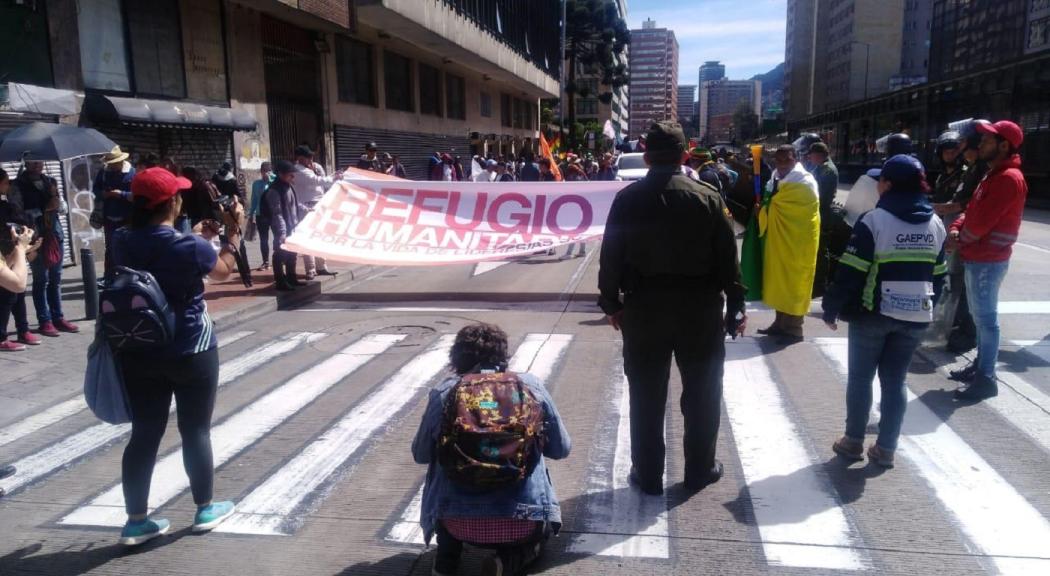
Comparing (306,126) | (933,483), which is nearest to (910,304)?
(933,483)

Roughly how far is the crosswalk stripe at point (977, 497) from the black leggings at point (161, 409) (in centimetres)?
375

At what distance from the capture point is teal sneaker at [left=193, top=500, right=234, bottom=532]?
3.94 metres

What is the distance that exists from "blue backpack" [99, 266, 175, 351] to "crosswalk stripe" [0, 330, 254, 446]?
2.80 m

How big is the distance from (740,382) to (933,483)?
211cm

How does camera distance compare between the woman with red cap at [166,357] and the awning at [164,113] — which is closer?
the woman with red cap at [166,357]

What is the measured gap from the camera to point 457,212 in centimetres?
1055

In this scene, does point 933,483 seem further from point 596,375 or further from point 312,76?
point 312,76

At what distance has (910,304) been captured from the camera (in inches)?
169

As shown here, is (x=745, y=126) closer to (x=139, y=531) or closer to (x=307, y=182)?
(x=307, y=182)

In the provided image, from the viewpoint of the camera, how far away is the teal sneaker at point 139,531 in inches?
149

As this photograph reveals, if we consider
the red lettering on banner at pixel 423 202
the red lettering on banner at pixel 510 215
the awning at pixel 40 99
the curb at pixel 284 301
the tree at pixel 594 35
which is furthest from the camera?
the tree at pixel 594 35

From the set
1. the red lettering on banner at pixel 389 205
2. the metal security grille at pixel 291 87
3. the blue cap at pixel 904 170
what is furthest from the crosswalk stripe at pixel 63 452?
the metal security grille at pixel 291 87

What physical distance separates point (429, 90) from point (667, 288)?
1102 inches

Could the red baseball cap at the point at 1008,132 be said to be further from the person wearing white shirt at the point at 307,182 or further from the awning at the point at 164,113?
the awning at the point at 164,113
